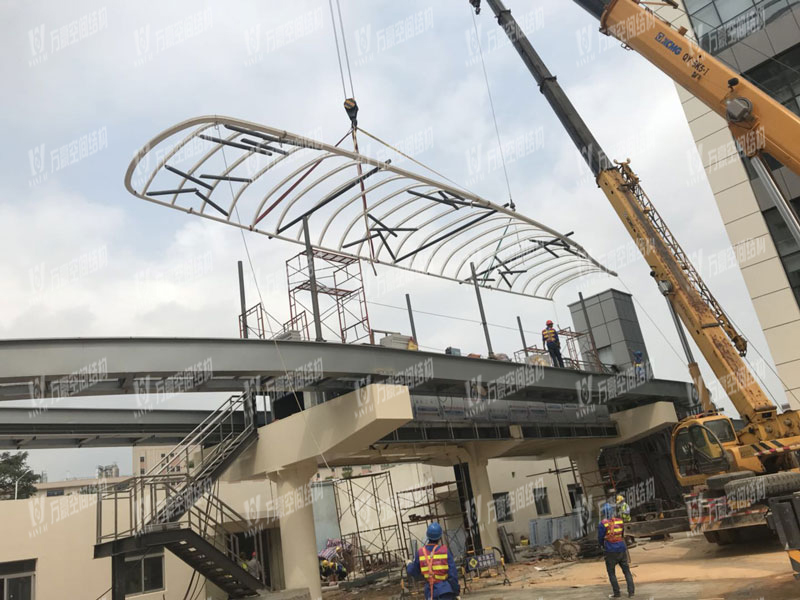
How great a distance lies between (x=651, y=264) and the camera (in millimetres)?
16344

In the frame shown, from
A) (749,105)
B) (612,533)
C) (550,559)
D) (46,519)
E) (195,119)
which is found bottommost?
(550,559)

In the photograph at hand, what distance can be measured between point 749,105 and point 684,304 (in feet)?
16.7

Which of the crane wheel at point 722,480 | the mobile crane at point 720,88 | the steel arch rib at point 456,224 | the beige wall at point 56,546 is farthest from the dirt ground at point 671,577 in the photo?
the steel arch rib at point 456,224

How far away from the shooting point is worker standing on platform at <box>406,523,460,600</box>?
779 centimetres

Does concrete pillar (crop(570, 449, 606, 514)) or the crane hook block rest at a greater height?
the crane hook block

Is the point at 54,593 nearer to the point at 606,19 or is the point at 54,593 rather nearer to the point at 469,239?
the point at 469,239

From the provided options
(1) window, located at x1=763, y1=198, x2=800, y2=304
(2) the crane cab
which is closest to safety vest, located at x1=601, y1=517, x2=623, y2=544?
(2) the crane cab

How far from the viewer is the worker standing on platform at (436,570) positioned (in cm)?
779

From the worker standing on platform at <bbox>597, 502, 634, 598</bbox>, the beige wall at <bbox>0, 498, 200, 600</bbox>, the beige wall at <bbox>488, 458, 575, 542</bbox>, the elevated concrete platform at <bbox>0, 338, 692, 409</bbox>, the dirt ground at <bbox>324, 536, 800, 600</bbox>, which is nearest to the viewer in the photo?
the dirt ground at <bbox>324, 536, 800, 600</bbox>

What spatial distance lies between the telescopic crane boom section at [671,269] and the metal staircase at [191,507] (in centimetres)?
1205

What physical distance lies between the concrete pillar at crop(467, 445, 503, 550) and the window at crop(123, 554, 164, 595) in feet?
37.6

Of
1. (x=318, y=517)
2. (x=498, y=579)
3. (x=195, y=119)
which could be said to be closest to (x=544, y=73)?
(x=195, y=119)

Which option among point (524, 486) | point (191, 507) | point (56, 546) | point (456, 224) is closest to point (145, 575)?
point (56, 546)

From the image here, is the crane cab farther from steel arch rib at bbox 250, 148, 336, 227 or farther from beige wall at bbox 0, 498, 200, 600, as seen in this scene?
beige wall at bbox 0, 498, 200, 600
